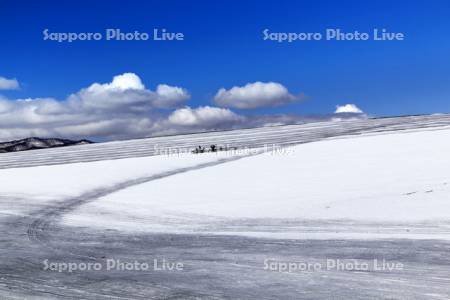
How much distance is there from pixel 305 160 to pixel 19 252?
12.5 m

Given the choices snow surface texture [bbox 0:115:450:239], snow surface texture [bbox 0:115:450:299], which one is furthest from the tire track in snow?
snow surface texture [bbox 0:115:450:239]

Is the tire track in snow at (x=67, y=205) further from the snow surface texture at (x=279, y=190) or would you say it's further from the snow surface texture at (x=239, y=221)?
the snow surface texture at (x=279, y=190)

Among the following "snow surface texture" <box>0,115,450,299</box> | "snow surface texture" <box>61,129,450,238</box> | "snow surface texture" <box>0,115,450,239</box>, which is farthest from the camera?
"snow surface texture" <box>61,129,450,238</box>

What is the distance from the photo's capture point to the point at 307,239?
9.76 m

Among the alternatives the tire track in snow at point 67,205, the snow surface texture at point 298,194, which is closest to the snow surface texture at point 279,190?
the snow surface texture at point 298,194

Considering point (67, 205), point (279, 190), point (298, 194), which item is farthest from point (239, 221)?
point (67, 205)

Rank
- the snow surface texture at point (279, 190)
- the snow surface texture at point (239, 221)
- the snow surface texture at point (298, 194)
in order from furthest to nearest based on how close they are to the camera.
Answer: the snow surface texture at point (298, 194), the snow surface texture at point (279, 190), the snow surface texture at point (239, 221)

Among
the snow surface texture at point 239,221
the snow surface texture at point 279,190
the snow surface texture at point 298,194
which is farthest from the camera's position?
the snow surface texture at point 298,194

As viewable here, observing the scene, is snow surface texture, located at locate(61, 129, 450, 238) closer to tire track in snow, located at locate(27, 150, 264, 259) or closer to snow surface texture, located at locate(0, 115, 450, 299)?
snow surface texture, located at locate(0, 115, 450, 299)

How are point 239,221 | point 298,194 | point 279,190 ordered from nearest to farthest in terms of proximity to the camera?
point 239,221 → point 298,194 → point 279,190

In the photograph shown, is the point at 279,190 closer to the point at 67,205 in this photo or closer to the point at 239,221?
the point at 239,221

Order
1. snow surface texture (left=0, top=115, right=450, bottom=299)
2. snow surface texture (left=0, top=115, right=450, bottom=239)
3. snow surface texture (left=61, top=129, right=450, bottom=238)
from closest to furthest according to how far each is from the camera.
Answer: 1. snow surface texture (left=0, top=115, right=450, bottom=299)
2. snow surface texture (left=0, top=115, right=450, bottom=239)
3. snow surface texture (left=61, top=129, right=450, bottom=238)

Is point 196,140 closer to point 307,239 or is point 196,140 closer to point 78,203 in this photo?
point 78,203

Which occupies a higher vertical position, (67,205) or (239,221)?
(67,205)
